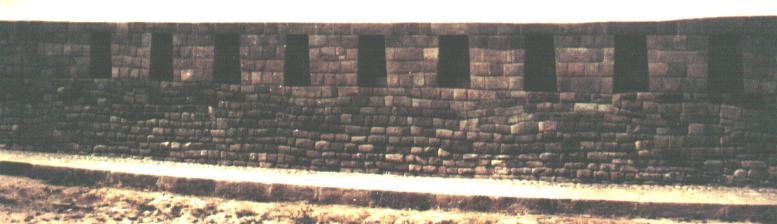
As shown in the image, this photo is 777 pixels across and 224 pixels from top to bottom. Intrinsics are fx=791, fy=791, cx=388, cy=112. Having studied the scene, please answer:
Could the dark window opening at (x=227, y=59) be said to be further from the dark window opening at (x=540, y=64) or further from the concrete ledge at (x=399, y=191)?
the dark window opening at (x=540, y=64)

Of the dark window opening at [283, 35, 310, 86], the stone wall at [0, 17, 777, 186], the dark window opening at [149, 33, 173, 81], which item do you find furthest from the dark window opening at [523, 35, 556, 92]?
the dark window opening at [149, 33, 173, 81]

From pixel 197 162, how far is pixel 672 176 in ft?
19.0

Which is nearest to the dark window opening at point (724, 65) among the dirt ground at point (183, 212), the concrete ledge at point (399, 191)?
the concrete ledge at point (399, 191)

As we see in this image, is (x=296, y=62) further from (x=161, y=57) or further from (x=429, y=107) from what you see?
(x=161, y=57)

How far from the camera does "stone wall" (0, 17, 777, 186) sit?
28.3ft

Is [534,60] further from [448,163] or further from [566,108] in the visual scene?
[448,163]

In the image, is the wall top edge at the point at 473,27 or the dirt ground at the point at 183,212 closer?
the dirt ground at the point at 183,212

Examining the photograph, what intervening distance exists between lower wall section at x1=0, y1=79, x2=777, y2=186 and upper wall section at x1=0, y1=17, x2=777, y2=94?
16 cm

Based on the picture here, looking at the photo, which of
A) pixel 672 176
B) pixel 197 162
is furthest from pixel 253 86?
pixel 672 176

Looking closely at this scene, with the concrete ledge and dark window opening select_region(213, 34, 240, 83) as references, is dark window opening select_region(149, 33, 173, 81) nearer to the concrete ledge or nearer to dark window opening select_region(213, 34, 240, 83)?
dark window opening select_region(213, 34, 240, 83)

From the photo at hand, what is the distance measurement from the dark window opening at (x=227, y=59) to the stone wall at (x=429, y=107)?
0.12 meters

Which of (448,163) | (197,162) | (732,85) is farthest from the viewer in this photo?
(197,162)

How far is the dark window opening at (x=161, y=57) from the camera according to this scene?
10320mm

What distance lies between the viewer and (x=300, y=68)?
9820 millimetres
